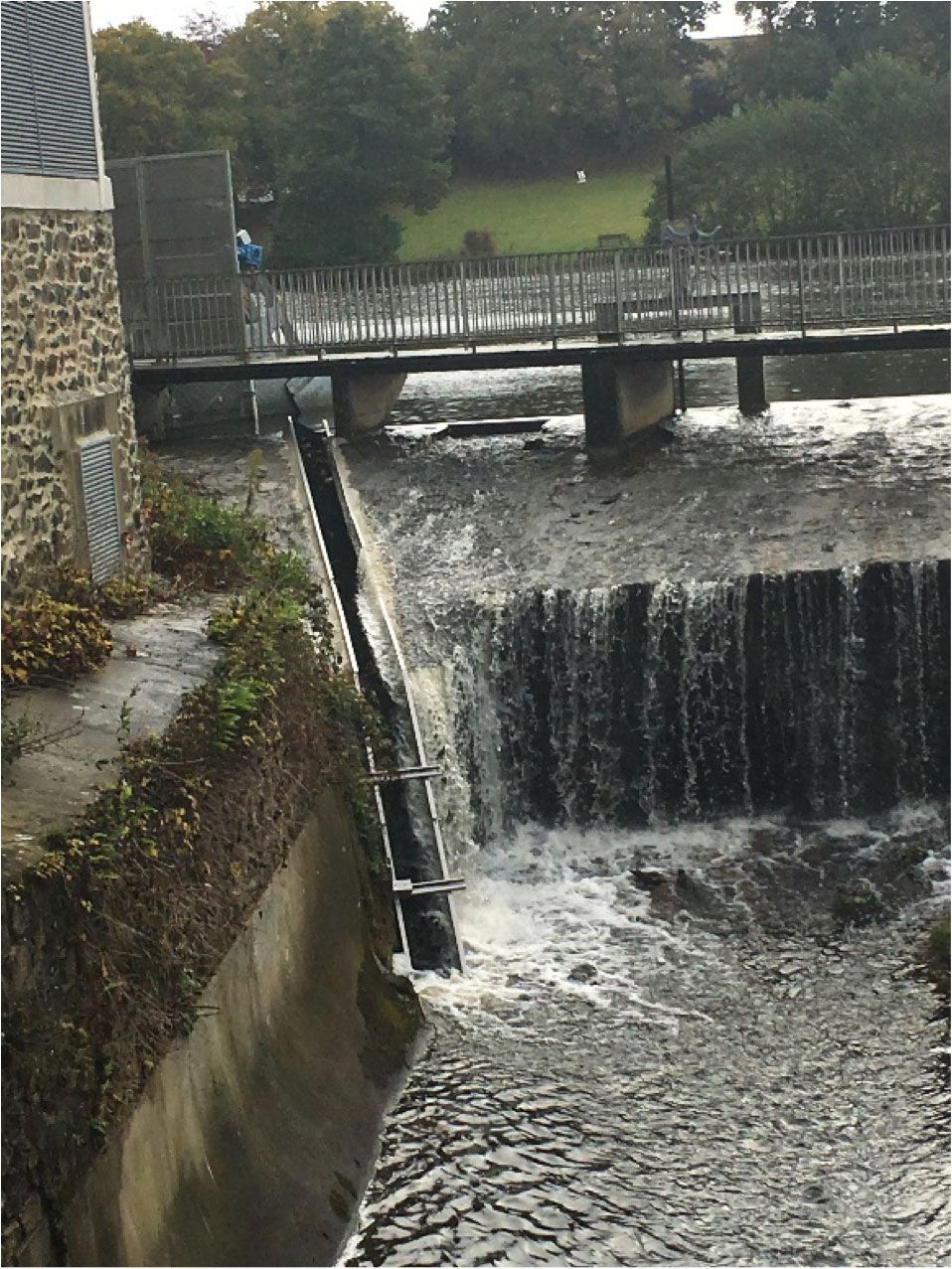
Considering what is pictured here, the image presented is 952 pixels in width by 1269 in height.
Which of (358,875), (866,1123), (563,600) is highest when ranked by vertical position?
(563,600)

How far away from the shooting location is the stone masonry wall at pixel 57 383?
46.7ft

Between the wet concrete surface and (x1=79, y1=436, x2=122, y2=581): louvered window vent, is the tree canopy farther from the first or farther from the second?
the wet concrete surface

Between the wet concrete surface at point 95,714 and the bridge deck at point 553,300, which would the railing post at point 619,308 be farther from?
the wet concrete surface at point 95,714

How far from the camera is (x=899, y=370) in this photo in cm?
3016

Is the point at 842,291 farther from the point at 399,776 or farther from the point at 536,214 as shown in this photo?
the point at 536,214

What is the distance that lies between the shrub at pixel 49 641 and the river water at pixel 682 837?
3533 millimetres

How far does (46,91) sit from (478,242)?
43.2 meters

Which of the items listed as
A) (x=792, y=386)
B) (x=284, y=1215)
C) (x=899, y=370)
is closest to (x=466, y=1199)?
(x=284, y=1215)

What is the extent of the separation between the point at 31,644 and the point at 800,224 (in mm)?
38764

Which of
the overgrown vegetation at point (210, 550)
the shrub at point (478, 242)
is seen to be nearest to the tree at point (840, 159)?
the shrub at point (478, 242)

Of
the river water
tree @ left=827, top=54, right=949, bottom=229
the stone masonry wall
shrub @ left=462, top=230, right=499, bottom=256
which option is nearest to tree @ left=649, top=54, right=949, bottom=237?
tree @ left=827, top=54, right=949, bottom=229

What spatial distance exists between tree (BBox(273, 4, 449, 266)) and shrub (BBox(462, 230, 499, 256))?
5.86m

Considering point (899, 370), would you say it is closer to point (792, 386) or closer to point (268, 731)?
point (792, 386)

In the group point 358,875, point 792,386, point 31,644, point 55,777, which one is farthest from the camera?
point 792,386
